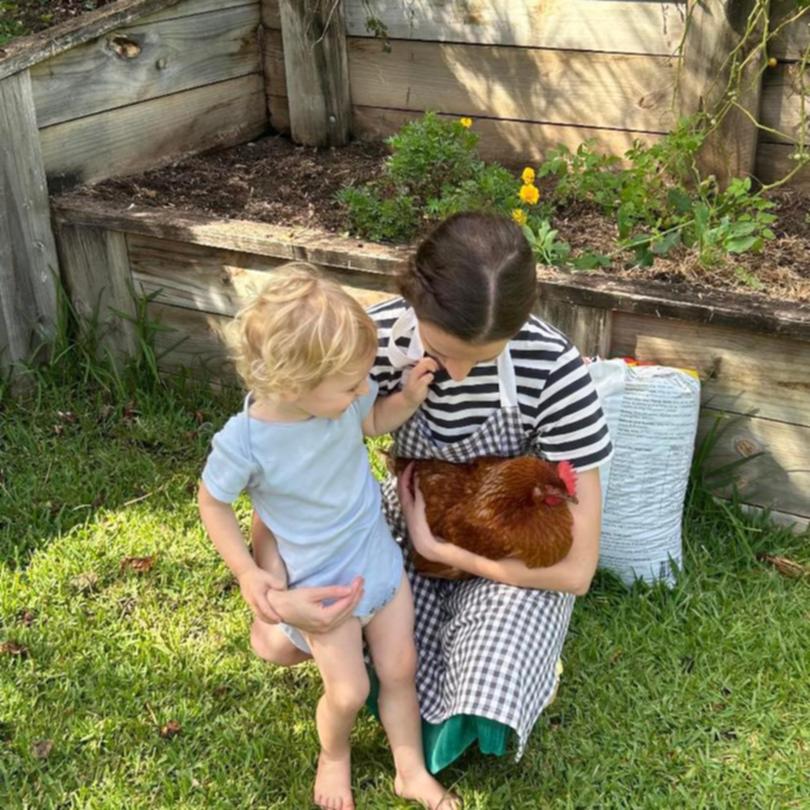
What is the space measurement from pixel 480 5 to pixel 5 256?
77.5 inches

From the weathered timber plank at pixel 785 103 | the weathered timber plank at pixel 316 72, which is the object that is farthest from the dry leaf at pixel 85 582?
the weathered timber plank at pixel 785 103

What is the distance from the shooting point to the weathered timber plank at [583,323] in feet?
10.8

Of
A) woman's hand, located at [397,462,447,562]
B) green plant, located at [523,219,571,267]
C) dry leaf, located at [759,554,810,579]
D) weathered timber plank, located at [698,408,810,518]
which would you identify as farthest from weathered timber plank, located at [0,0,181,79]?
dry leaf, located at [759,554,810,579]

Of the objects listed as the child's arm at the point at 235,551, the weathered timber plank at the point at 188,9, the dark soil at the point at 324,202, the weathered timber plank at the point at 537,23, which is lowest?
the child's arm at the point at 235,551

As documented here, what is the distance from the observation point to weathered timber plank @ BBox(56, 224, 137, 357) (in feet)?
13.3

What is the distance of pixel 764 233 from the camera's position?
11.3ft

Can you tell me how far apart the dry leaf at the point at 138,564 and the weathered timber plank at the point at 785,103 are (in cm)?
244

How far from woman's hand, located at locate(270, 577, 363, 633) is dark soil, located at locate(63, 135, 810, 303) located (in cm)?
144

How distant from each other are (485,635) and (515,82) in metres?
2.52

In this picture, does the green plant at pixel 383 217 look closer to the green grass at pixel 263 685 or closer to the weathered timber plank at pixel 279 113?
the green grass at pixel 263 685

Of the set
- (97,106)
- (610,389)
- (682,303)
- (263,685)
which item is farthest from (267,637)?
(97,106)

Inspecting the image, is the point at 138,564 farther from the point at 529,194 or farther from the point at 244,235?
the point at 529,194

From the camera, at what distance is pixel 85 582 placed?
3234mm

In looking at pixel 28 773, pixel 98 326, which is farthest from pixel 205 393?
pixel 28 773
